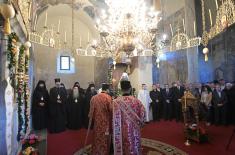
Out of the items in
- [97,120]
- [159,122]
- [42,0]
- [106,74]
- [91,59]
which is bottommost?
[159,122]

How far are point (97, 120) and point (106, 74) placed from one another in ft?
21.6

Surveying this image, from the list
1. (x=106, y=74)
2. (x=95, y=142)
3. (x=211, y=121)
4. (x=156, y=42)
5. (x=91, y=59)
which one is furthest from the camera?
(x=91, y=59)

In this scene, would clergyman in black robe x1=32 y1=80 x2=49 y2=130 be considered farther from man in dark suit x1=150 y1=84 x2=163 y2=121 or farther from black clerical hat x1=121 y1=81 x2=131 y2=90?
black clerical hat x1=121 y1=81 x2=131 y2=90

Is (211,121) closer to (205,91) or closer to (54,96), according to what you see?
(205,91)

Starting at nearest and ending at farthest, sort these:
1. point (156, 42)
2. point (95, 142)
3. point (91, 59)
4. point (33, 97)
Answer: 1. point (95, 142)
2. point (33, 97)
3. point (156, 42)
4. point (91, 59)

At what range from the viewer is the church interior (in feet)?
16.0

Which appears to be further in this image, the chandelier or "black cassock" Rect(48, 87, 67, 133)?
"black cassock" Rect(48, 87, 67, 133)

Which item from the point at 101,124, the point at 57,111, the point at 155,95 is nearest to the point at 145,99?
the point at 155,95

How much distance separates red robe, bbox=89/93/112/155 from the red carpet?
884 millimetres

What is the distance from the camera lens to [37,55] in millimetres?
10875

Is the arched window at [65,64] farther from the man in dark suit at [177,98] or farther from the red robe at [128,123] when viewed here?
the red robe at [128,123]

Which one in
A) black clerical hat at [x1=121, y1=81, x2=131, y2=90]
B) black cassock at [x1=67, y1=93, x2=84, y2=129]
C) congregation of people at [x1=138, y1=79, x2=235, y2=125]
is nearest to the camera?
black clerical hat at [x1=121, y1=81, x2=131, y2=90]

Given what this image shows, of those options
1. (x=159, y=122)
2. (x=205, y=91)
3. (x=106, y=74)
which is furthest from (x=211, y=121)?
(x=106, y=74)

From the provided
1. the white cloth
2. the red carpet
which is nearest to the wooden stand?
the red carpet
